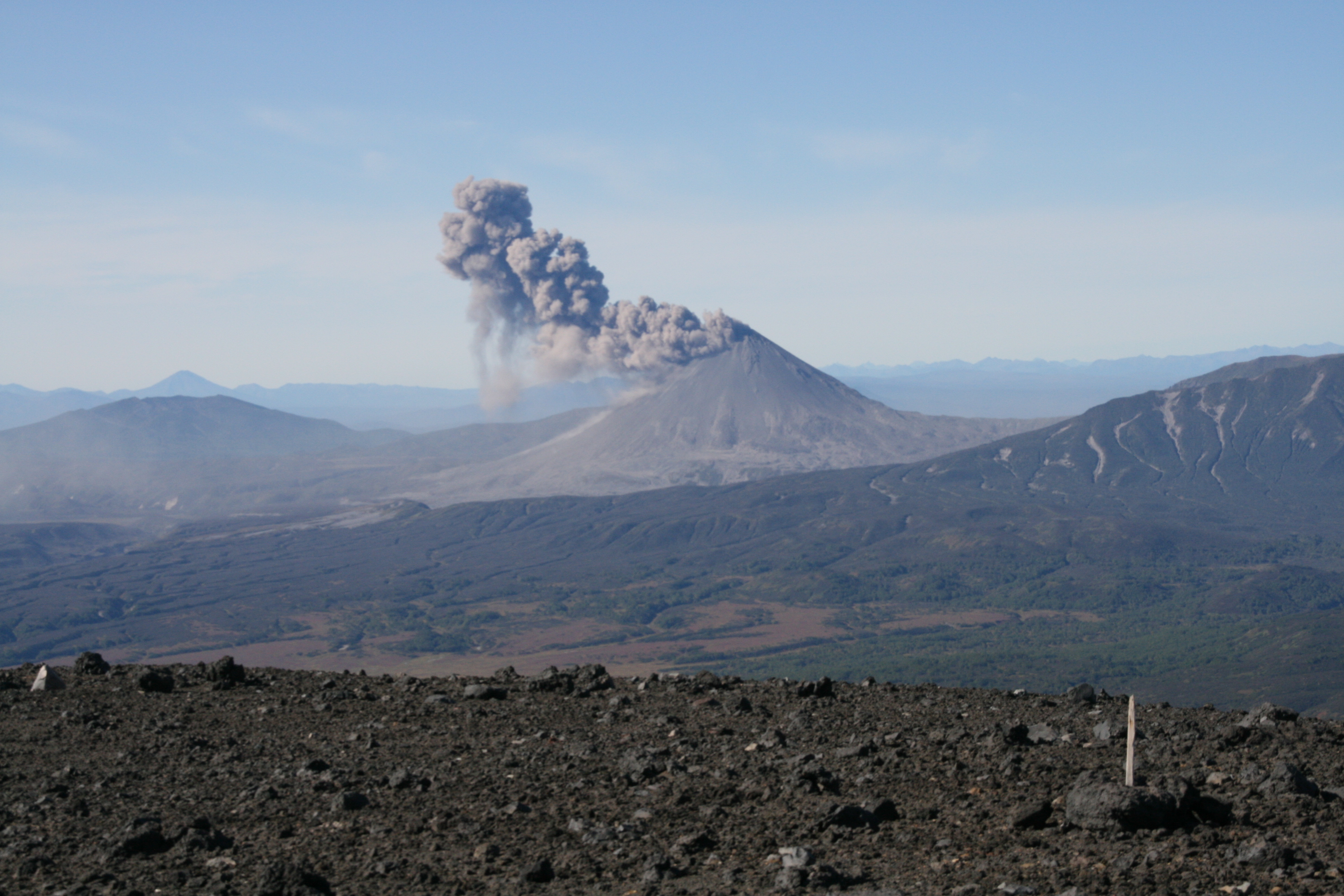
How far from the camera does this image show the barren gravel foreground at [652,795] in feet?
28.5

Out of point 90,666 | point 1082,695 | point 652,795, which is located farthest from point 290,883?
point 1082,695

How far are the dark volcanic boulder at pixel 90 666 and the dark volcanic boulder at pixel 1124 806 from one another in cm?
1402

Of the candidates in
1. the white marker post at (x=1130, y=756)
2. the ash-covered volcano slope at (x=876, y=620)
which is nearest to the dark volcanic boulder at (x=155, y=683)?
the white marker post at (x=1130, y=756)

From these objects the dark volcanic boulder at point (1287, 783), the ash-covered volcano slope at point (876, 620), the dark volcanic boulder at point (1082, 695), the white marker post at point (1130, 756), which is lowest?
the ash-covered volcano slope at point (876, 620)

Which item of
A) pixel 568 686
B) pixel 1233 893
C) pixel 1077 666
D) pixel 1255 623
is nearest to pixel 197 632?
pixel 1077 666

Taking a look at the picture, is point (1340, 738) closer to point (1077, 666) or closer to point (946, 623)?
point (1077, 666)

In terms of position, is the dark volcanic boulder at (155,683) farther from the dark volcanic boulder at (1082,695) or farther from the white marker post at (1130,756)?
the white marker post at (1130,756)

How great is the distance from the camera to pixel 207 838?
964cm

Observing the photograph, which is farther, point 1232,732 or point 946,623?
point 946,623

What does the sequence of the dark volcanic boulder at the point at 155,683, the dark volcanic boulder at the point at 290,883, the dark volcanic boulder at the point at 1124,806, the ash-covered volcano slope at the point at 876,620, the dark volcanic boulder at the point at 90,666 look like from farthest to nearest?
the ash-covered volcano slope at the point at 876,620 → the dark volcanic boulder at the point at 90,666 → the dark volcanic boulder at the point at 155,683 → the dark volcanic boulder at the point at 1124,806 → the dark volcanic boulder at the point at 290,883

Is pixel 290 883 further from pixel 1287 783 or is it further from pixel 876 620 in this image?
pixel 876 620

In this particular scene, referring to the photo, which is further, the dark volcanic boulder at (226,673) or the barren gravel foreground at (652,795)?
the dark volcanic boulder at (226,673)

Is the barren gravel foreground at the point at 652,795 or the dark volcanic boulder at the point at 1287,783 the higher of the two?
the dark volcanic boulder at the point at 1287,783

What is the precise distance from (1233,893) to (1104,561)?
194771 mm
